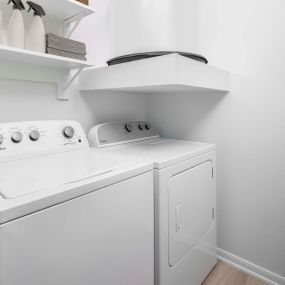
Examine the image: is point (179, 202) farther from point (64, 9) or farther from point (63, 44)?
point (64, 9)

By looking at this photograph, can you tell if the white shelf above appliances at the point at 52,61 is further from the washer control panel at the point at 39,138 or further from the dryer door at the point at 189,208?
the dryer door at the point at 189,208

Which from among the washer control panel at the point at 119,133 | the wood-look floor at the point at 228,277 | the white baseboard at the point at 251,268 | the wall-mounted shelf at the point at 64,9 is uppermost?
the wall-mounted shelf at the point at 64,9

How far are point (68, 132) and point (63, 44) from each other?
1.83 feet

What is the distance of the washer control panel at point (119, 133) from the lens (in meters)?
1.74

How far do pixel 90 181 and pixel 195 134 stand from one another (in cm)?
145

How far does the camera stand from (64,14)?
1635mm

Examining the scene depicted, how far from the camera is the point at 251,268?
192cm

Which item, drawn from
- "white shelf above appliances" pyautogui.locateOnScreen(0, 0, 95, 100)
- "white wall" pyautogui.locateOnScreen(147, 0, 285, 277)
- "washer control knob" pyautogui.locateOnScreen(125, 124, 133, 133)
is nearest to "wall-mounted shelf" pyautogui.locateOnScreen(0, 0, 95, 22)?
"white shelf above appliances" pyautogui.locateOnScreen(0, 0, 95, 100)

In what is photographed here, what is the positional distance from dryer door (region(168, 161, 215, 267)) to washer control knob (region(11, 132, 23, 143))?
0.89 m

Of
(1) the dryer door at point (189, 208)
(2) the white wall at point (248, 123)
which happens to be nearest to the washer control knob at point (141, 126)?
(2) the white wall at point (248, 123)

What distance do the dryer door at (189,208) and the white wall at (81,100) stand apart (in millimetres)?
952

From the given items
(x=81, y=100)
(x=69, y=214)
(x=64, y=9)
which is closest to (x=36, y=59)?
(x=64, y=9)

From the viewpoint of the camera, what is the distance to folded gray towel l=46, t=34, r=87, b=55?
1.43 metres

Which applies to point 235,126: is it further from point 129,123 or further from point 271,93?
point 129,123
